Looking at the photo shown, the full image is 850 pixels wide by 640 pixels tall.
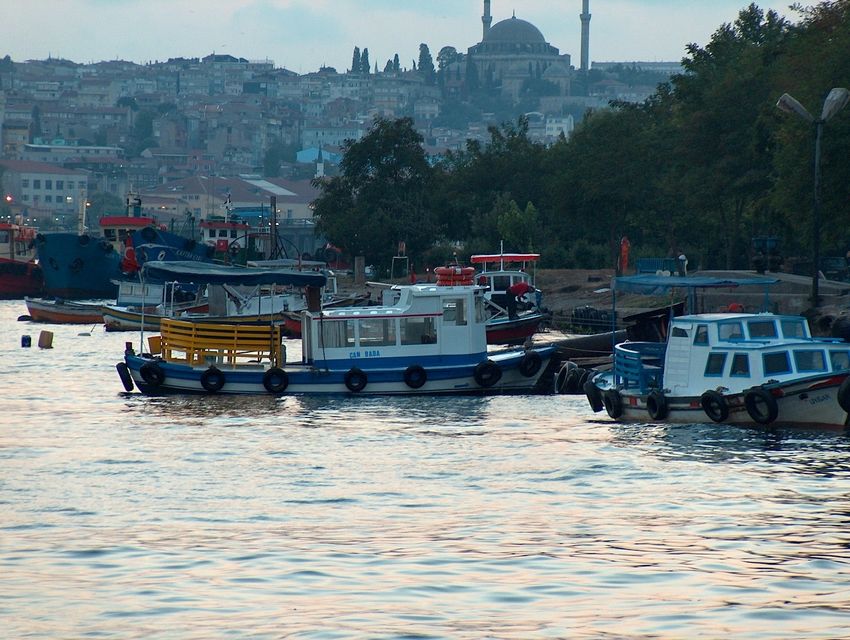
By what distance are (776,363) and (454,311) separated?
10419 millimetres

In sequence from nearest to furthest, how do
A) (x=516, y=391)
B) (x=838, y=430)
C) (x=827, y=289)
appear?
(x=838, y=430) → (x=516, y=391) → (x=827, y=289)

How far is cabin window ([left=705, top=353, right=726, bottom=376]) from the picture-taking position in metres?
30.7

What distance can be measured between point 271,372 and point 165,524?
53.8 ft

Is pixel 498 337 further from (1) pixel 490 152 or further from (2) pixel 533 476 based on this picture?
(1) pixel 490 152

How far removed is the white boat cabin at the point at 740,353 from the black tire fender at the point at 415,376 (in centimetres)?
733

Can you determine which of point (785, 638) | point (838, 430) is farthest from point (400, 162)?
point (785, 638)

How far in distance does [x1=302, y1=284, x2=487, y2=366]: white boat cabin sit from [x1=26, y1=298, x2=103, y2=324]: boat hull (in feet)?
136

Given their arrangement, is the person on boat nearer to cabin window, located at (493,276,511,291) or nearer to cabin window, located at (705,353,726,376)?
cabin window, located at (493,276,511,291)

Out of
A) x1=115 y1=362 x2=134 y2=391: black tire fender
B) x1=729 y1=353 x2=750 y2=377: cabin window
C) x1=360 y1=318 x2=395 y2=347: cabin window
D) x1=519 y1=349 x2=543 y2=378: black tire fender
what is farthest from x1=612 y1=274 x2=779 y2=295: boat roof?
x1=115 y1=362 x2=134 y2=391: black tire fender

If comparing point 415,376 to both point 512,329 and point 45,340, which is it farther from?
point 45,340

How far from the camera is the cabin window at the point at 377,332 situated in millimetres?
38531

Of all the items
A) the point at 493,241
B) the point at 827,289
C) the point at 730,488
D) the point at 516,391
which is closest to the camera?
the point at 730,488

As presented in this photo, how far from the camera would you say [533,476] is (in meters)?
25.9

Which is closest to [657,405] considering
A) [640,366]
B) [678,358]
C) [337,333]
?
[678,358]
